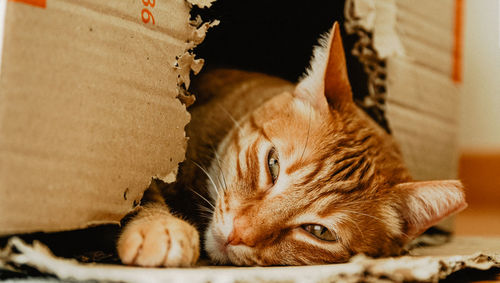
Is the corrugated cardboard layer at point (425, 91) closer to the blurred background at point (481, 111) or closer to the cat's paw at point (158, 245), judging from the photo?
the cat's paw at point (158, 245)

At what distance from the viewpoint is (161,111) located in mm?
1138

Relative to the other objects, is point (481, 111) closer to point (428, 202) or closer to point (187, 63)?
point (428, 202)

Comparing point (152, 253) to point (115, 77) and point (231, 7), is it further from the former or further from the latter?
point (231, 7)

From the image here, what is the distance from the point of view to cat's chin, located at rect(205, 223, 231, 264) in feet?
3.86

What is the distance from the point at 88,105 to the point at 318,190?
586 millimetres

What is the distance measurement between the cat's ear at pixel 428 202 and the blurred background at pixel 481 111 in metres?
1.72

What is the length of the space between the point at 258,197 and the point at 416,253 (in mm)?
569

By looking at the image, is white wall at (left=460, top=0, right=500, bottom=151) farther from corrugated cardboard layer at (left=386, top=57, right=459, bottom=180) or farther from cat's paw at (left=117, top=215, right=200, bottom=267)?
cat's paw at (left=117, top=215, right=200, bottom=267)

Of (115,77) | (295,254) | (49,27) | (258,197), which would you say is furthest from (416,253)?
(49,27)

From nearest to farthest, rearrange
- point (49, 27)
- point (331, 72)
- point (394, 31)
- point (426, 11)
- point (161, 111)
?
point (49, 27) < point (161, 111) < point (331, 72) < point (394, 31) < point (426, 11)

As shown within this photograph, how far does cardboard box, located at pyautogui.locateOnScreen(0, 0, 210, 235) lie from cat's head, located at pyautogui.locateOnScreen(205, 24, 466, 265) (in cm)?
22

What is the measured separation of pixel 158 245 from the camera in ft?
3.19

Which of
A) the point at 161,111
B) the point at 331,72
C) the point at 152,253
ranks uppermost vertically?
the point at 331,72

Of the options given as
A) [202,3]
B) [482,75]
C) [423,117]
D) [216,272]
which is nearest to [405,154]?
[423,117]
